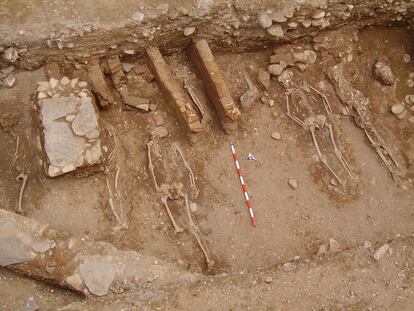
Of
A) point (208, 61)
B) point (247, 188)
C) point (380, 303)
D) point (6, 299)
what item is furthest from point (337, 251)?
point (6, 299)

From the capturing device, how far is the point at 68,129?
4582mm

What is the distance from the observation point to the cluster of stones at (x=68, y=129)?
4512 mm

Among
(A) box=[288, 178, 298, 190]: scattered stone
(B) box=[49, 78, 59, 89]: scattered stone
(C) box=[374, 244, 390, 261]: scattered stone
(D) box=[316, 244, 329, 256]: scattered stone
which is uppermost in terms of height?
(B) box=[49, 78, 59, 89]: scattered stone

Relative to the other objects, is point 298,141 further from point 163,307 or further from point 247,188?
point 163,307

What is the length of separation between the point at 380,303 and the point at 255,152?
5.85ft

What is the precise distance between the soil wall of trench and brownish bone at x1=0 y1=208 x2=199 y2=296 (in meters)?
1.50

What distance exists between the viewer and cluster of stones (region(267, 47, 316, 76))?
17.5 ft

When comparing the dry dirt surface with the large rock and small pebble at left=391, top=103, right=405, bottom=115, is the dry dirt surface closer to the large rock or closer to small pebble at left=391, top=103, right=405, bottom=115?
small pebble at left=391, top=103, right=405, bottom=115

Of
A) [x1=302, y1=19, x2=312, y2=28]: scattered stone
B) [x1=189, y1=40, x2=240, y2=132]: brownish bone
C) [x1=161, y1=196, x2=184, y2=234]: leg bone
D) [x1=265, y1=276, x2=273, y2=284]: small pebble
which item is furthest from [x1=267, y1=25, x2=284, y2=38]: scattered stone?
[x1=265, y1=276, x2=273, y2=284]: small pebble

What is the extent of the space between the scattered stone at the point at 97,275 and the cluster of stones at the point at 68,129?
2.73 ft

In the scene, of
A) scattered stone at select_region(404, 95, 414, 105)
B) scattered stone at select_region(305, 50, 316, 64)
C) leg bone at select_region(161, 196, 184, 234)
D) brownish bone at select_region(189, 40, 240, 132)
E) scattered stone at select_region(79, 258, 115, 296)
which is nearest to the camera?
scattered stone at select_region(79, 258, 115, 296)

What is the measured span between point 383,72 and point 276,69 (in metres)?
1.10

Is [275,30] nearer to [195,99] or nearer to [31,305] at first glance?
[195,99]

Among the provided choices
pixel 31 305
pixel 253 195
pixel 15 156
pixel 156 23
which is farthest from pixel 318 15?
pixel 31 305
